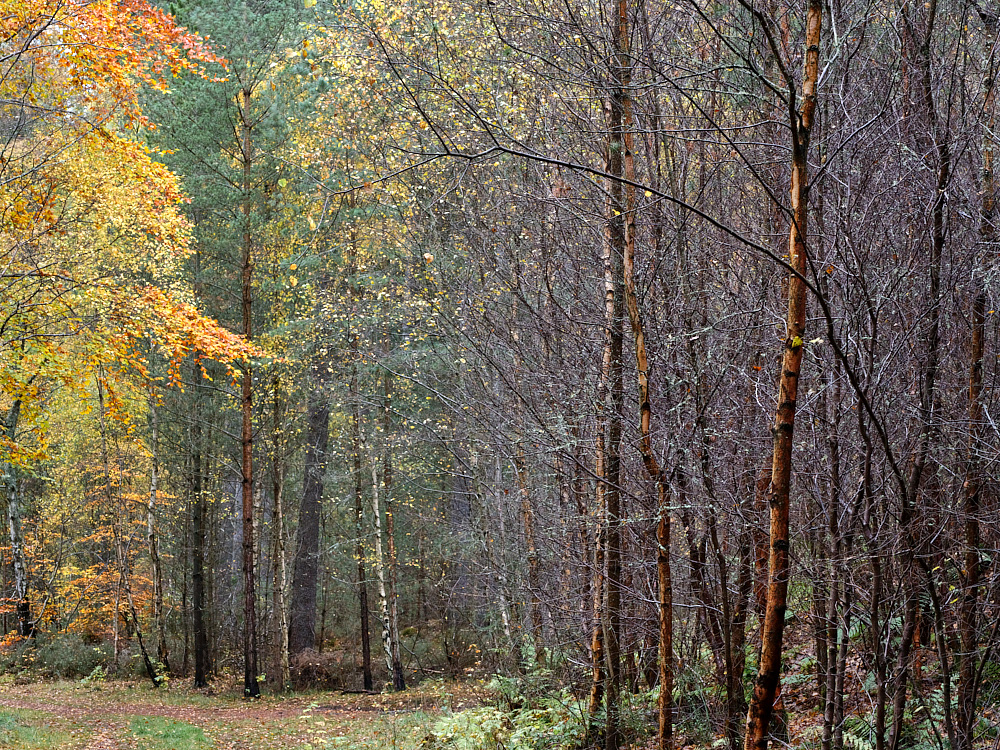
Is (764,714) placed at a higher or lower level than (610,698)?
higher

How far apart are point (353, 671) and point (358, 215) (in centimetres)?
1036

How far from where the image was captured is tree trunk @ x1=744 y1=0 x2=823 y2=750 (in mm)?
3076

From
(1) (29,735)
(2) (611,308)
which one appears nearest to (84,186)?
(1) (29,735)

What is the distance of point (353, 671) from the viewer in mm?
17891

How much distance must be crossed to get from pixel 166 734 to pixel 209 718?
197 cm

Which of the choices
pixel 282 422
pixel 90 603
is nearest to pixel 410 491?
pixel 282 422

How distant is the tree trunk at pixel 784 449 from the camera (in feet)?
10.1

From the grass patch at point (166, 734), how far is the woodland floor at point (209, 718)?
0.01m

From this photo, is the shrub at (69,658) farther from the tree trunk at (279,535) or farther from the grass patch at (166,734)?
the grass patch at (166,734)

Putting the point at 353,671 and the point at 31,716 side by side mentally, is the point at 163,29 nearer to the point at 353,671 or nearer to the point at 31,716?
the point at 31,716

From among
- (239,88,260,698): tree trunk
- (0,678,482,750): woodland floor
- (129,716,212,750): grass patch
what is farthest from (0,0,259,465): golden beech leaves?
(129,716,212,750): grass patch

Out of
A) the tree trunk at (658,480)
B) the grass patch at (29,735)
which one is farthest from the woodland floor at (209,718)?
the tree trunk at (658,480)

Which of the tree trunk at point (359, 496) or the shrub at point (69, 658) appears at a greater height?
the tree trunk at point (359, 496)

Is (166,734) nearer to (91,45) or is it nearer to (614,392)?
(614,392)
